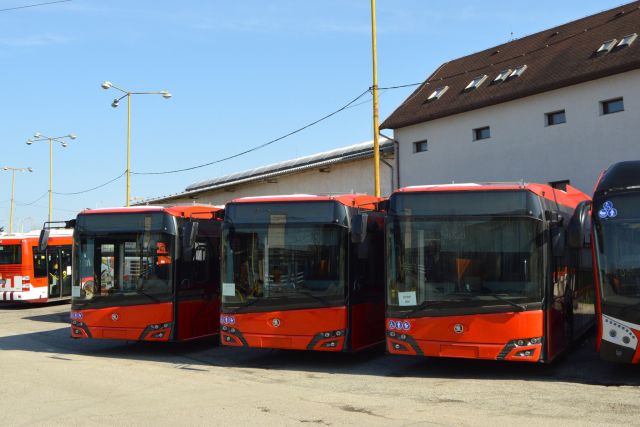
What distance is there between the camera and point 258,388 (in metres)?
9.77

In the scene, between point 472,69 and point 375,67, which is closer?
point 375,67

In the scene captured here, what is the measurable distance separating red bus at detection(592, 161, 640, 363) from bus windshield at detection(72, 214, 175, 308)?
7.48m

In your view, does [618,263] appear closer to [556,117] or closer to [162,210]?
[162,210]

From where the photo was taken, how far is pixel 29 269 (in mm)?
25891

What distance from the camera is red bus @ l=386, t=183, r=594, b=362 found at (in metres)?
9.90

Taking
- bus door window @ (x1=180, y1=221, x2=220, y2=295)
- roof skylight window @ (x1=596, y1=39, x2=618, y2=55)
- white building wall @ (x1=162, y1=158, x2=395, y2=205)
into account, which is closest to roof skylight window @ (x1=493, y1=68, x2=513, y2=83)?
roof skylight window @ (x1=596, y1=39, x2=618, y2=55)

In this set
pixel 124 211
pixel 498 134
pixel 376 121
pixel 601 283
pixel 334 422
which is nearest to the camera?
pixel 334 422

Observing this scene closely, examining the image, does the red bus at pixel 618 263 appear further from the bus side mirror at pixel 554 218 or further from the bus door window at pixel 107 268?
the bus door window at pixel 107 268

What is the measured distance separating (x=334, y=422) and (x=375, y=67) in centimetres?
1212

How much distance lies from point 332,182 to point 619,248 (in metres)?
23.1

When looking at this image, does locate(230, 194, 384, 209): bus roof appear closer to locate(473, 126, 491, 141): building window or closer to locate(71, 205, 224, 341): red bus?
locate(71, 205, 224, 341): red bus

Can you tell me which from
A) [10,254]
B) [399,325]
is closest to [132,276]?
[399,325]

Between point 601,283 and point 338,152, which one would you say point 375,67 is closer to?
point 601,283

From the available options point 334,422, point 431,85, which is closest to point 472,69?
point 431,85
